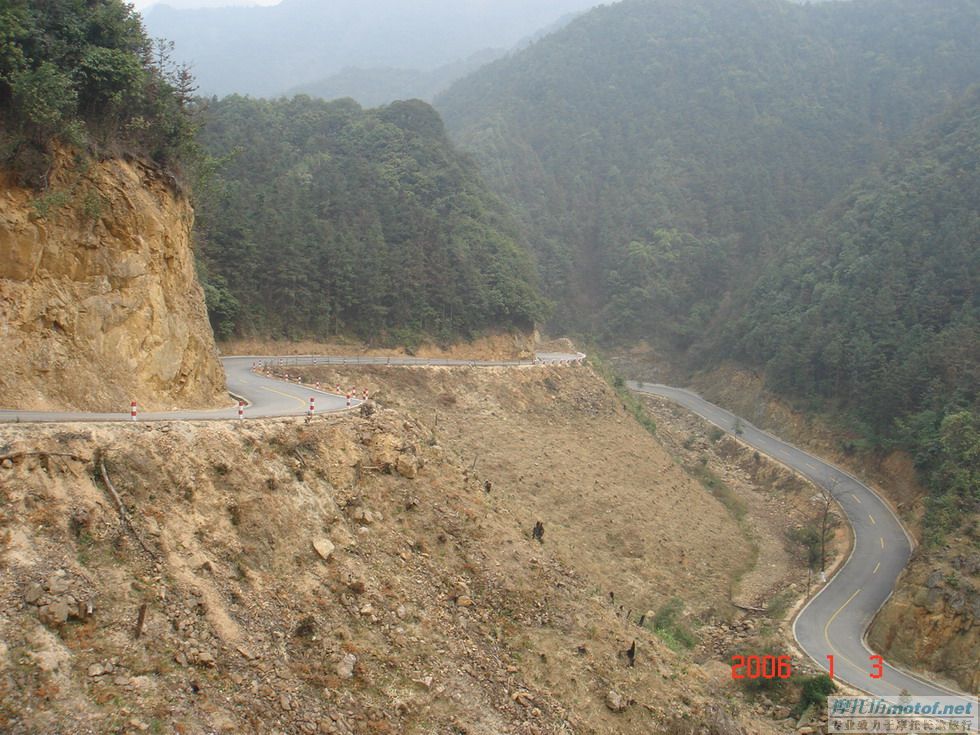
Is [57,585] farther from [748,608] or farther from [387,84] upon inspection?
[387,84]

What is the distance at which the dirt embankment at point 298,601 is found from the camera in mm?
9680

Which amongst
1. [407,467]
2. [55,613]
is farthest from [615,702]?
[55,613]

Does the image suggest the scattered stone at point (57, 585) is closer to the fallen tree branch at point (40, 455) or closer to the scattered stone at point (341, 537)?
the fallen tree branch at point (40, 455)

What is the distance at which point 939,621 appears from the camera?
2486cm

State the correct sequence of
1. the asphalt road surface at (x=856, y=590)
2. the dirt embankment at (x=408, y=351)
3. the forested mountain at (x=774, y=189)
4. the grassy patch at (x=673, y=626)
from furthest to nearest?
the forested mountain at (x=774, y=189), the dirt embankment at (x=408, y=351), the asphalt road surface at (x=856, y=590), the grassy patch at (x=673, y=626)

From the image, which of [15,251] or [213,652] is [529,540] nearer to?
[213,652]

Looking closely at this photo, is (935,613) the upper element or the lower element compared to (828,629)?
upper

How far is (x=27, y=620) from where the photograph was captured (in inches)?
367

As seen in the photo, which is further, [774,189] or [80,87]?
[774,189]

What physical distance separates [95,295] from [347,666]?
10.8 m

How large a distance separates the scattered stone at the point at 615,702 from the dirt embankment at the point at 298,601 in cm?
6

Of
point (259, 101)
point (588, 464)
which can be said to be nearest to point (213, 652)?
point (588, 464)

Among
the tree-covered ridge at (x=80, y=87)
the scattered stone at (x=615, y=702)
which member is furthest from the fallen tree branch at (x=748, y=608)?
the tree-covered ridge at (x=80, y=87)

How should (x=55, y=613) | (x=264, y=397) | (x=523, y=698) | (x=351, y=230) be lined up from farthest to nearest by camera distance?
(x=351, y=230) < (x=264, y=397) < (x=523, y=698) < (x=55, y=613)
